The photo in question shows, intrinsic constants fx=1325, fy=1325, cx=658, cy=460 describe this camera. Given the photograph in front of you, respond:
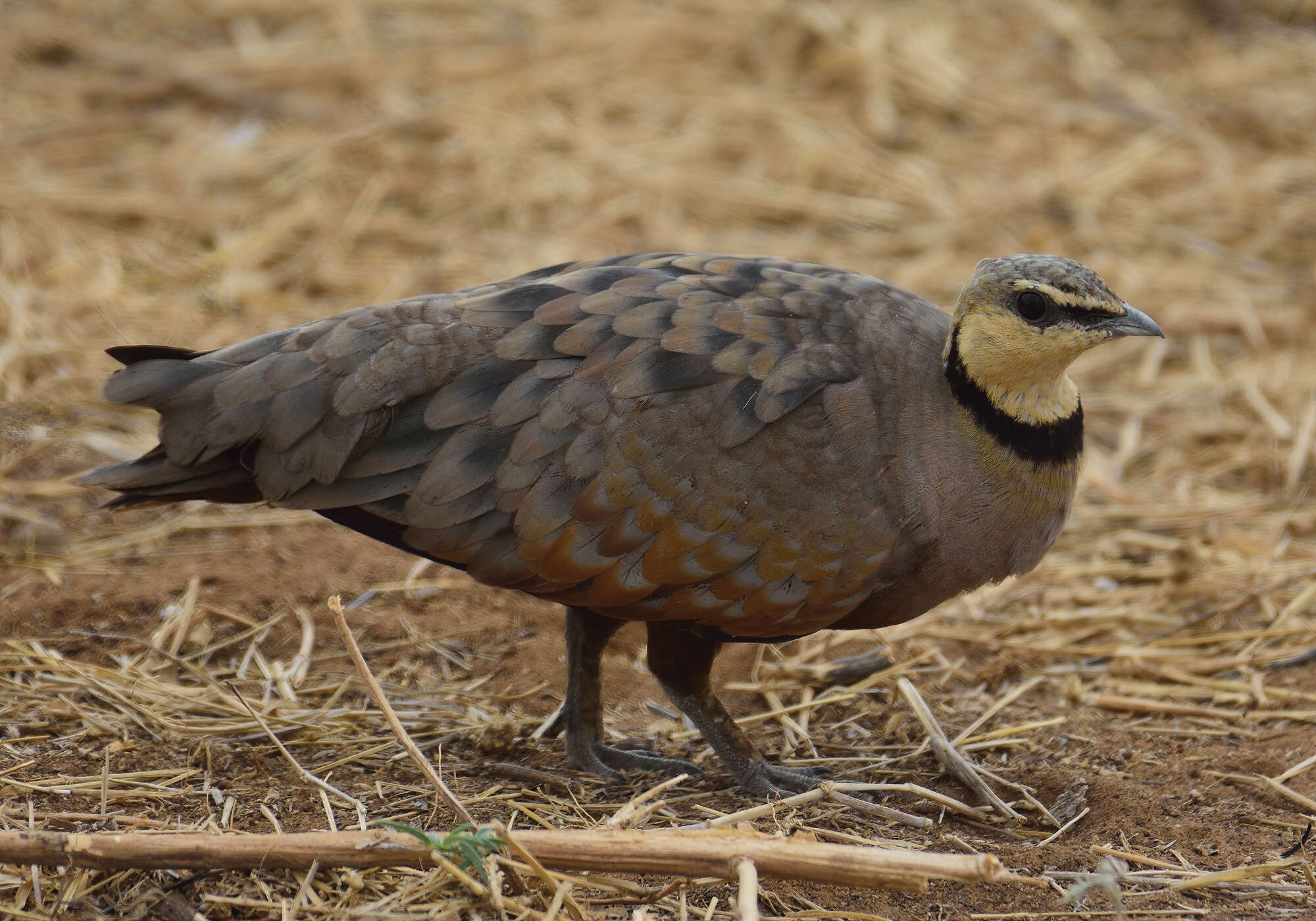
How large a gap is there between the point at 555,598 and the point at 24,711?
59.1 inches

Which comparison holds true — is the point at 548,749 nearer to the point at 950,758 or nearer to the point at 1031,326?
the point at 950,758

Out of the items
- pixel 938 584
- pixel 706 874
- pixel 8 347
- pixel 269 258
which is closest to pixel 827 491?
pixel 938 584

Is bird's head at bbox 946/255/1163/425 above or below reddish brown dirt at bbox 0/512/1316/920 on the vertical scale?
above

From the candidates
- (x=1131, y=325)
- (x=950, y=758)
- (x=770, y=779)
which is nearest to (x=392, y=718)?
(x=770, y=779)

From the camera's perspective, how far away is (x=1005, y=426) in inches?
135

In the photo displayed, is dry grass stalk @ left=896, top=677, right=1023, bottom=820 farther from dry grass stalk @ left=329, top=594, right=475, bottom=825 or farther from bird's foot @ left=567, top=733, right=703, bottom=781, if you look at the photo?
dry grass stalk @ left=329, top=594, right=475, bottom=825

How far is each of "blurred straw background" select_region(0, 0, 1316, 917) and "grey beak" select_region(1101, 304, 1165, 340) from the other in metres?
1.24

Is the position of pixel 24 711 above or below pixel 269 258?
below

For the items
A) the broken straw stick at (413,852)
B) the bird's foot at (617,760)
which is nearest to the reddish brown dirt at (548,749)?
the bird's foot at (617,760)

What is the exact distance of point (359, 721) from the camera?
12.4 feet

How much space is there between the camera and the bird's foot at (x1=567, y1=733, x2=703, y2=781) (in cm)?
374

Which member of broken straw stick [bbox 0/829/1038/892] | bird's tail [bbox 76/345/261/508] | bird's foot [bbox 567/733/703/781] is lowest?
bird's foot [bbox 567/733/703/781]

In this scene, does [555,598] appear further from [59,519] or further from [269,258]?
[269,258]

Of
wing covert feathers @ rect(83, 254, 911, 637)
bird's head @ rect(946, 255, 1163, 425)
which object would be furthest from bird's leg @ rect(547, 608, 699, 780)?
bird's head @ rect(946, 255, 1163, 425)
